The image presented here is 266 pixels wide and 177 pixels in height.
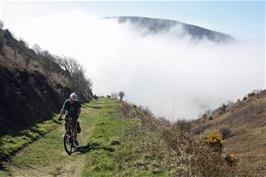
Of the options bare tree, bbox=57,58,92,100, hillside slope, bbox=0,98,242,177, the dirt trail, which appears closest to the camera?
hillside slope, bbox=0,98,242,177

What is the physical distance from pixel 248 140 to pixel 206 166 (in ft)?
117

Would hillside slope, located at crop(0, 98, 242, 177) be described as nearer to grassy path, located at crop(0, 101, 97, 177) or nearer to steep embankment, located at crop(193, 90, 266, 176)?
grassy path, located at crop(0, 101, 97, 177)

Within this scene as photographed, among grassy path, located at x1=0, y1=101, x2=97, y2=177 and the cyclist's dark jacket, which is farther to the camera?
the cyclist's dark jacket

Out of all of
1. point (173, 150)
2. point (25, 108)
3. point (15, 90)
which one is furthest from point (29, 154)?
point (15, 90)

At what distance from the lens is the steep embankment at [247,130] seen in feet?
121

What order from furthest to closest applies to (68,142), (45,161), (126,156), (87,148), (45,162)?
(87,148), (68,142), (45,161), (45,162), (126,156)

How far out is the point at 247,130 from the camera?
178 feet

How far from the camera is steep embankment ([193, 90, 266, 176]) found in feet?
121

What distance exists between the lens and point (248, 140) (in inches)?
1881

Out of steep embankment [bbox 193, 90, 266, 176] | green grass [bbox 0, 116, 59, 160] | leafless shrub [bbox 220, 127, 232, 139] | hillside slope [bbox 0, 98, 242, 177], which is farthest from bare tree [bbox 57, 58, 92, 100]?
hillside slope [bbox 0, 98, 242, 177]

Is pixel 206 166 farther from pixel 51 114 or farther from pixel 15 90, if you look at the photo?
pixel 51 114

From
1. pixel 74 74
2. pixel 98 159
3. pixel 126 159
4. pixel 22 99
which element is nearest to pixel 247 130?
pixel 22 99

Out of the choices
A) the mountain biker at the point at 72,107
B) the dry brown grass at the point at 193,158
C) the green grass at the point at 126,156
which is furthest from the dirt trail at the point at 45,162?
the dry brown grass at the point at 193,158

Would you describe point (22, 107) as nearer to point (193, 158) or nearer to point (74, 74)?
point (193, 158)
